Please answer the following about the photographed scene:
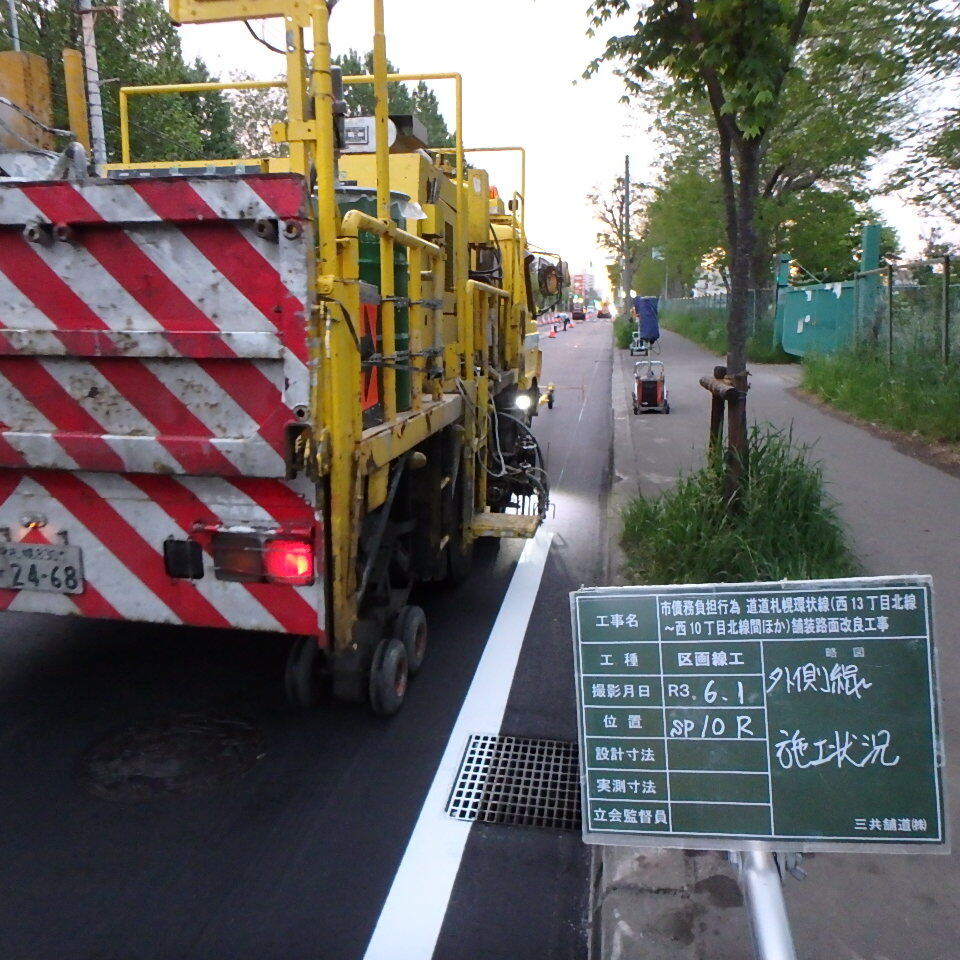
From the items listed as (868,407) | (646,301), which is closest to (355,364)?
(868,407)

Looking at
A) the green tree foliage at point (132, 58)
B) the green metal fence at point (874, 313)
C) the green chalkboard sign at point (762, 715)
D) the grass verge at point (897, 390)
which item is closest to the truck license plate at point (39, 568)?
the green chalkboard sign at point (762, 715)

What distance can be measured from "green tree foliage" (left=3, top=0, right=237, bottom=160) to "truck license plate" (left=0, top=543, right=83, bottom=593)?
15.6 meters

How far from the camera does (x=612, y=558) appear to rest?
255 inches

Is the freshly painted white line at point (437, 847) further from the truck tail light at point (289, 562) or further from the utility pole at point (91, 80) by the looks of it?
the utility pole at point (91, 80)

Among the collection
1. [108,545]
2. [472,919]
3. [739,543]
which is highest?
[108,545]

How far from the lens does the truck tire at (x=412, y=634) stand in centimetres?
439

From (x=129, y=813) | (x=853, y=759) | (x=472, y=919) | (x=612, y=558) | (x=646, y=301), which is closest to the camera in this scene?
(x=853, y=759)

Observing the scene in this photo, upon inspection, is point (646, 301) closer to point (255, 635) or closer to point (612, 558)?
point (612, 558)

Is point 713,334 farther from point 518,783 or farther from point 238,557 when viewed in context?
point 238,557

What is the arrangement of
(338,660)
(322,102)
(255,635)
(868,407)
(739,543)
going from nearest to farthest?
(322,102)
(338,660)
(255,635)
(739,543)
(868,407)

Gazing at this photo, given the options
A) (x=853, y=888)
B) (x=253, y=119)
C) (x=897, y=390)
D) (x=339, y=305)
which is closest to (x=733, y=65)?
(x=339, y=305)

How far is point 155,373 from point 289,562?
841mm

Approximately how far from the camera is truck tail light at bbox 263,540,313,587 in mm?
3301

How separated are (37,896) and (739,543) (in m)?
4.04
